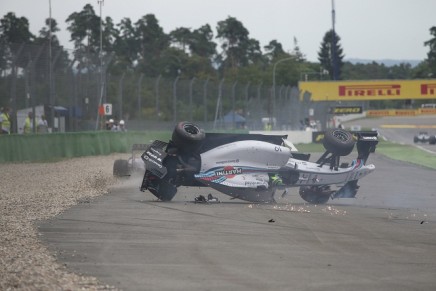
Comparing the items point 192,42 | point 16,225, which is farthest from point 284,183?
point 192,42

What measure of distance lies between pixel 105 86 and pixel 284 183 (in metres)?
26.7

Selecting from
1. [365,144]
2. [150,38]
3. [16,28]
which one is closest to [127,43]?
[150,38]

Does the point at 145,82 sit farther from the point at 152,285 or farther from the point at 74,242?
the point at 152,285

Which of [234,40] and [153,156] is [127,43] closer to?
[234,40]

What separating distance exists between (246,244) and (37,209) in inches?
194

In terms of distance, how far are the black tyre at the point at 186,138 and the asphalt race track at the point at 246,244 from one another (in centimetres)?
100

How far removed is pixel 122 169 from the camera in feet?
63.0

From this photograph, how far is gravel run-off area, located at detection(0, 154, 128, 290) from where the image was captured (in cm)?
802

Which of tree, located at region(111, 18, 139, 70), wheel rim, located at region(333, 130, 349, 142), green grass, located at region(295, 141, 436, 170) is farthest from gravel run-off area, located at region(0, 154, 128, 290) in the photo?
tree, located at region(111, 18, 139, 70)

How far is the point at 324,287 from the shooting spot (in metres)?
8.05

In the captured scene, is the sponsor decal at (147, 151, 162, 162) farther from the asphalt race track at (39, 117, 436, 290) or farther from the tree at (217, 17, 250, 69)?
the tree at (217, 17, 250, 69)

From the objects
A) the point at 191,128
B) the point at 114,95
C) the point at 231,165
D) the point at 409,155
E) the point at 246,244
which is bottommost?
the point at 409,155

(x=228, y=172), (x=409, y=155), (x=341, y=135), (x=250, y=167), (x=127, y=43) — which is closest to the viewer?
(x=228, y=172)

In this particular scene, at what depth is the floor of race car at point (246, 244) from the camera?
8391mm
